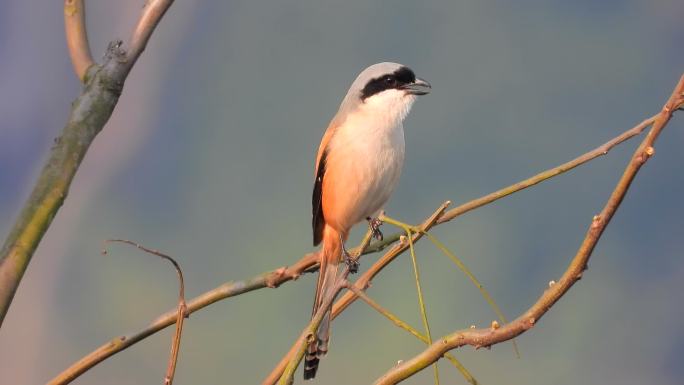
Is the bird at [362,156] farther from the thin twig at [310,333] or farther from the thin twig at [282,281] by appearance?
the thin twig at [310,333]

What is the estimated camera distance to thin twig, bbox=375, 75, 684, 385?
0.53 meters

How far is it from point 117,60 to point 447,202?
1.13 feet

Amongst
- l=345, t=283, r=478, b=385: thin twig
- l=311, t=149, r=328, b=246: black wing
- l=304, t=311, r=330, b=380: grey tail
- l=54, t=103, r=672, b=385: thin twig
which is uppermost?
l=311, t=149, r=328, b=246: black wing

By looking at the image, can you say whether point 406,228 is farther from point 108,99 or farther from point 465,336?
point 108,99

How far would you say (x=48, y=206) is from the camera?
715 mm

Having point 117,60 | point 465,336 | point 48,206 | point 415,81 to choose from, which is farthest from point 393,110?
point 465,336

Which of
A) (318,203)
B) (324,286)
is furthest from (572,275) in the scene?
(318,203)

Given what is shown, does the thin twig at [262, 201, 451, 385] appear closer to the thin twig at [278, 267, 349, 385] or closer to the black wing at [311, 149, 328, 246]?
the thin twig at [278, 267, 349, 385]

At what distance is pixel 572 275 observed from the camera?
1.80ft

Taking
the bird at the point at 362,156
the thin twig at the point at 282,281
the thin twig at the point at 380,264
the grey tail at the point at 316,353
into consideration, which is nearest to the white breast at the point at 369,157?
the bird at the point at 362,156

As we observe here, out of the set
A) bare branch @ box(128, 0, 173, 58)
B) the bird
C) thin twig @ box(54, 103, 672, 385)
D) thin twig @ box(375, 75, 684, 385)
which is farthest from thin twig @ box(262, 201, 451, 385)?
the bird

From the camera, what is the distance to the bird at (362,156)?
5.10 ft

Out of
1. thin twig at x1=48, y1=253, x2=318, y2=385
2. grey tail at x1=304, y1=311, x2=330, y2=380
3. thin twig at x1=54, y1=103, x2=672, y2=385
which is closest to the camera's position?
thin twig at x1=54, y1=103, x2=672, y2=385

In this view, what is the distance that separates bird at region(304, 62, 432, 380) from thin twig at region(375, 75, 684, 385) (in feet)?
3.06
